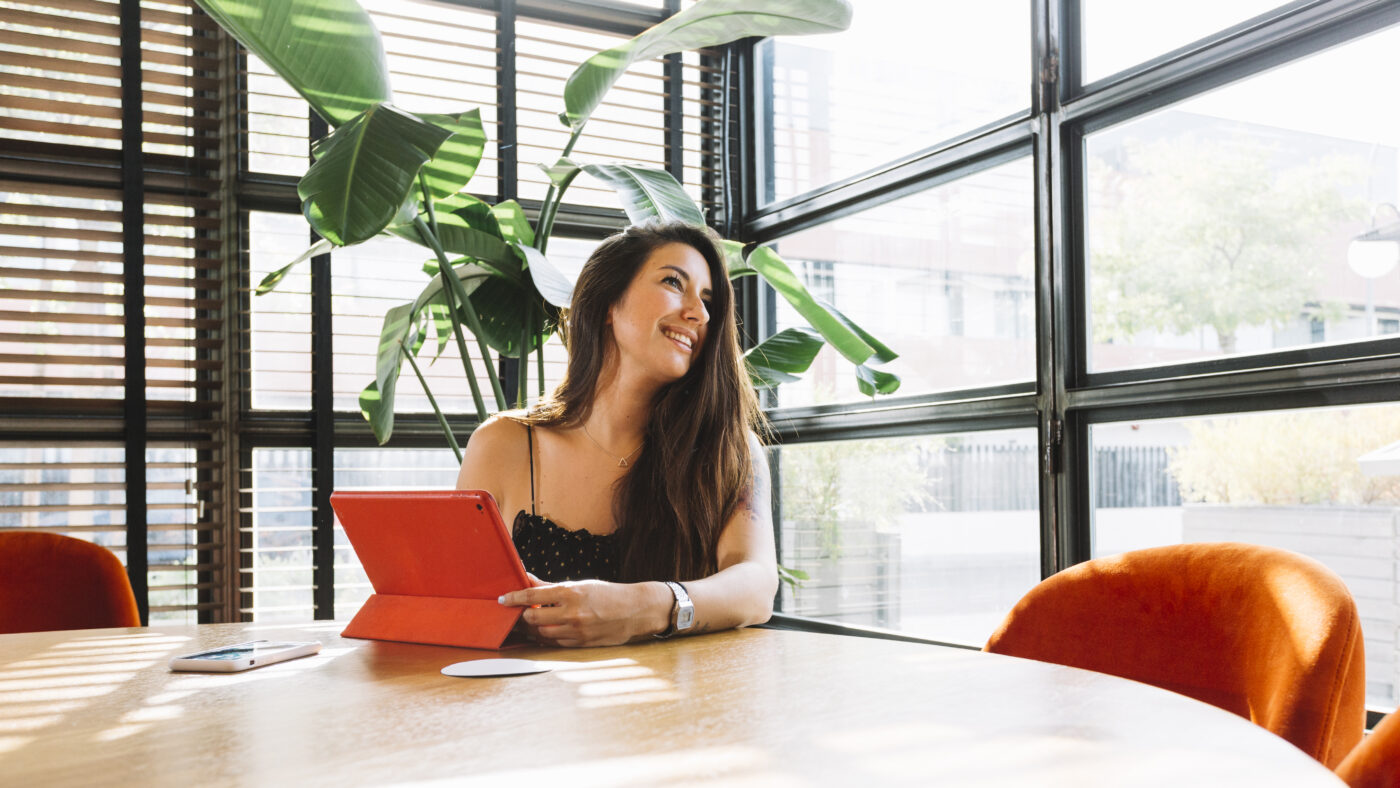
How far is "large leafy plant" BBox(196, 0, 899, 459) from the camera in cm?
190

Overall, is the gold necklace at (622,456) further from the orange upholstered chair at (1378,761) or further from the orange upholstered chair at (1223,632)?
the orange upholstered chair at (1378,761)

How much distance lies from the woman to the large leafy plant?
1.00ft

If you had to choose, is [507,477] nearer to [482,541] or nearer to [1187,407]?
[482,541]

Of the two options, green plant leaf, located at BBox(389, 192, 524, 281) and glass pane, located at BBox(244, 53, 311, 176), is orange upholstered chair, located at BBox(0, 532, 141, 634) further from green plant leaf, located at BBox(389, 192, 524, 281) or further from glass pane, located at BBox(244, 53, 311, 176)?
glass pane, located at BBox(244, 53, 311, 176)

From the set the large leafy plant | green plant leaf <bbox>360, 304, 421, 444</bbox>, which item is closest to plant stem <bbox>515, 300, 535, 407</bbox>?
the large leafy plant

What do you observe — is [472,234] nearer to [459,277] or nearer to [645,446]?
[459,277]

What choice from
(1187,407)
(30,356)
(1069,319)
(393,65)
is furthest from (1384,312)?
(30,356)

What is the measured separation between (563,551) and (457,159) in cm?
116

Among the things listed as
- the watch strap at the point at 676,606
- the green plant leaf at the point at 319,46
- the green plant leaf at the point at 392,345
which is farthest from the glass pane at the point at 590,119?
the watch strap at the point at 676,606

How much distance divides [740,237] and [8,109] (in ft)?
7.82

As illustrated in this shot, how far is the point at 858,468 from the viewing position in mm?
3469

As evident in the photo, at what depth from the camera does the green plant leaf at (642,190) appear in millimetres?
2465

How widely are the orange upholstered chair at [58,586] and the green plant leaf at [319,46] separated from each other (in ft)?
3.29

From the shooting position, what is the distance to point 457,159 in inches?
99.0
